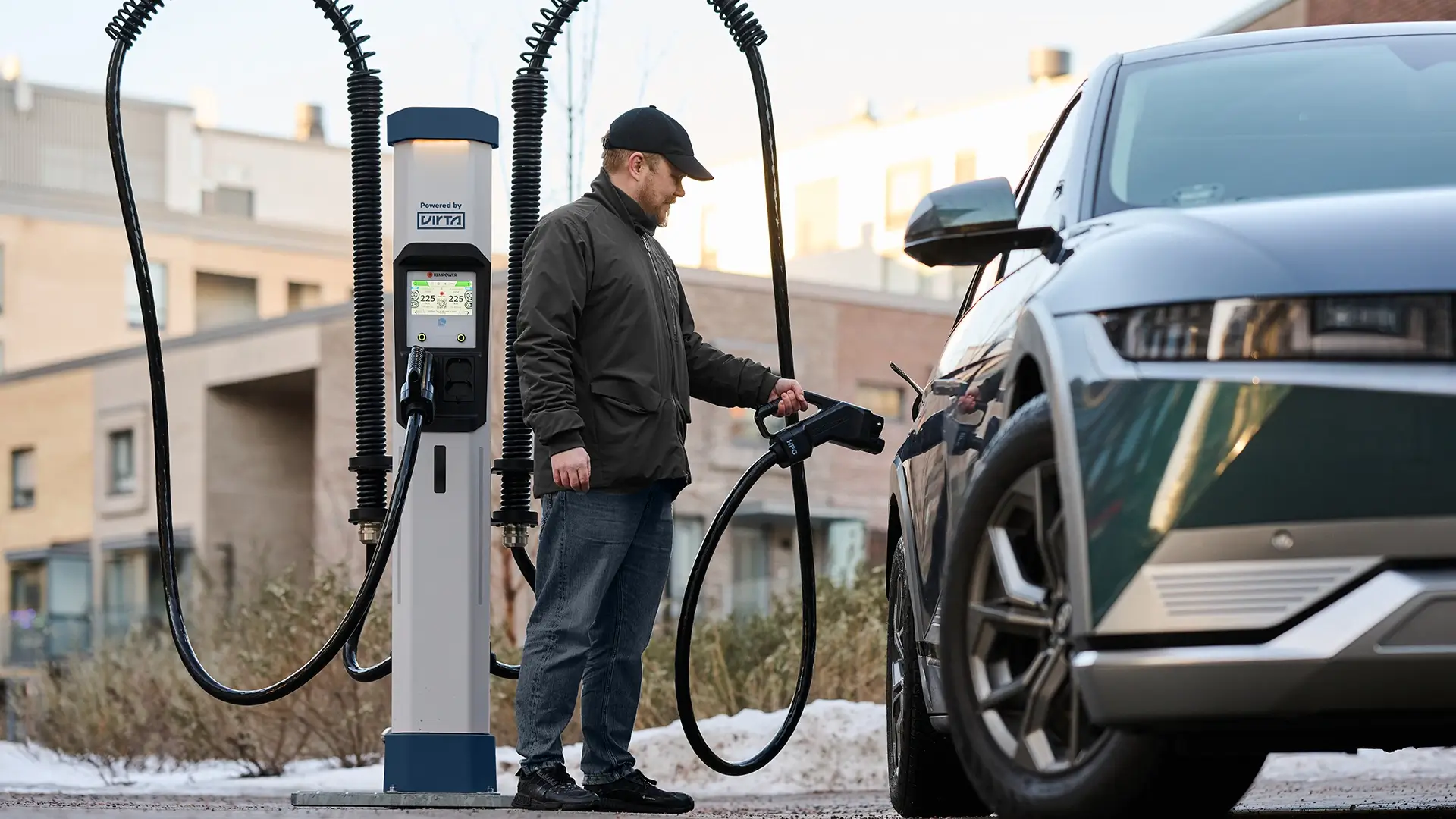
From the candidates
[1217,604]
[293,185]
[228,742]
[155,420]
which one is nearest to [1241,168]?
[1217,604]

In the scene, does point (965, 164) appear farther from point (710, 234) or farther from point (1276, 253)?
point (1276, 253)

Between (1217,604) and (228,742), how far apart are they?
10.8 metres

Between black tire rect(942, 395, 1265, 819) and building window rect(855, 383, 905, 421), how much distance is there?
140 ft

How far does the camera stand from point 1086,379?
375cm

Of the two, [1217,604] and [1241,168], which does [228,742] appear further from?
[1217,604]

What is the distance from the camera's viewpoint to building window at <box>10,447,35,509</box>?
174ft

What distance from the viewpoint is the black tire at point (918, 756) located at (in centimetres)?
Answer: 612

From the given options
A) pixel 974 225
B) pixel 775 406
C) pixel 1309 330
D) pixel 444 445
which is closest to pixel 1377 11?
pixel 775 406

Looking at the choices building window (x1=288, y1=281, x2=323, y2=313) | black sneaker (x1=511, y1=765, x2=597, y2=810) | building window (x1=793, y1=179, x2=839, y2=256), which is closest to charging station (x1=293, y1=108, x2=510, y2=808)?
black sneaker (x1=511, y1=765, x2=597, y2=810)

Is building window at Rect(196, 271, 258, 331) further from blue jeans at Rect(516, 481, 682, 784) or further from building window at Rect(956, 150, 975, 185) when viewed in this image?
blue jeans at Rect(516, 481, 682, 784)

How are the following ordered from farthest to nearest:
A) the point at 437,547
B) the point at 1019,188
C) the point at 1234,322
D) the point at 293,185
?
the point at 293,185 < the point at 437,547 < the point at 1019,188 < the point at 1234,322

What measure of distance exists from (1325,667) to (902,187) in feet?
253

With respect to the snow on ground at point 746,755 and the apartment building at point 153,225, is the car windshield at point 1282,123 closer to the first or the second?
the snow on ground at point 746,755

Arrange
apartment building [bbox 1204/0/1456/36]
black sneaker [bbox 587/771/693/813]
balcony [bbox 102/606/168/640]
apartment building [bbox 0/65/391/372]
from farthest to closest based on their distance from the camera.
A: apartment building [bbox 0/65/391/372] < balcony [bbox 102/606/168/640] < apartment building [bbox 1204/0/1456/36] < black sneaker [bbox 587/771/693/813]
